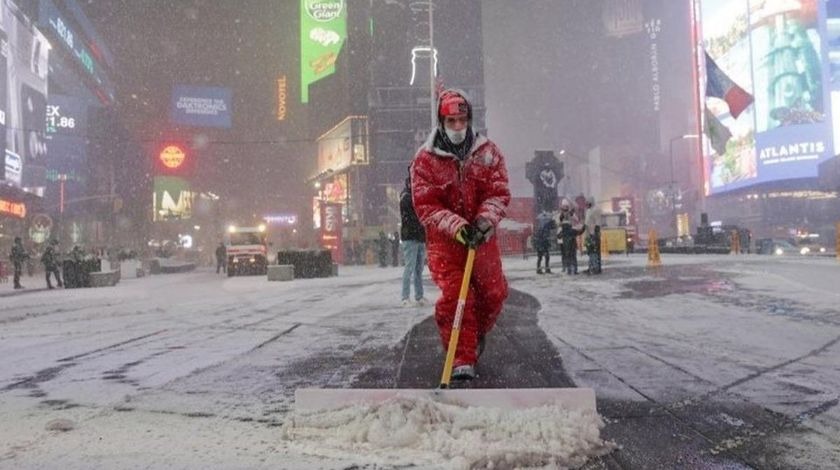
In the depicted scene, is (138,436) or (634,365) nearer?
(138,436)

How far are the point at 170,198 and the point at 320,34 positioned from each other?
31743 mm

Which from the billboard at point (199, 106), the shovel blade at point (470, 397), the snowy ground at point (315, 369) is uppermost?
the billboard at point (199, 106)

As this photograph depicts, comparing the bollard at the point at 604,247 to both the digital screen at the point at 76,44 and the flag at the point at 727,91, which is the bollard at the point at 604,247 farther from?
the digital screen at the point at 76,44

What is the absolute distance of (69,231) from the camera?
193 ft

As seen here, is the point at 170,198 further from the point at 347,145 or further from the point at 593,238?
the point at 593,238

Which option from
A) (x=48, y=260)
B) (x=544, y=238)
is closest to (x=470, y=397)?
(x=544, y=238)

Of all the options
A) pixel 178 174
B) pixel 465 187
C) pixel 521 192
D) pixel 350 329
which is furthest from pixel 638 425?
pixel 521 192

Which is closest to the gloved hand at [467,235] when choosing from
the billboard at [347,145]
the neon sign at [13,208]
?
the neon sign at [13,208]

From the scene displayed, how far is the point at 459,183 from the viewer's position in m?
3.75

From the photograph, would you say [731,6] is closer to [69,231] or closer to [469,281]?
[469,281]

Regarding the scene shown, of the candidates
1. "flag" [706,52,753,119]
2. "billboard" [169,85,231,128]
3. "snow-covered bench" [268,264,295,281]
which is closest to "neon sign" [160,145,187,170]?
"billboard" [169,85,231,128]

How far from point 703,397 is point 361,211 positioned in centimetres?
5771

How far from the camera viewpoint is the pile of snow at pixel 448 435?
88.7 inches

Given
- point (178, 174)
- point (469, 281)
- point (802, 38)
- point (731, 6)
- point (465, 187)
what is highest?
point (731, 6)
